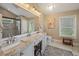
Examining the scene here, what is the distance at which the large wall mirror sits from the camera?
59.9 inches

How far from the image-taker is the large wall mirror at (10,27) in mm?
1522

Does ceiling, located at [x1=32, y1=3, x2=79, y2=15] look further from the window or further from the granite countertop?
the granite countertop

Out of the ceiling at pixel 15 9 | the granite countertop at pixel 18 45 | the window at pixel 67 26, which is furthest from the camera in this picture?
the window at pixel 67 26

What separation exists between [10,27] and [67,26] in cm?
90

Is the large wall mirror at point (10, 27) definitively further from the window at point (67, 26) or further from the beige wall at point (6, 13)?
the window at point (67, 26)

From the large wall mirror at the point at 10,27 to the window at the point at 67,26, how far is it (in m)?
0.70

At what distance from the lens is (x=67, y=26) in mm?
1685

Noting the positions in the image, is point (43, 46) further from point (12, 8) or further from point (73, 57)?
point (12, 8)

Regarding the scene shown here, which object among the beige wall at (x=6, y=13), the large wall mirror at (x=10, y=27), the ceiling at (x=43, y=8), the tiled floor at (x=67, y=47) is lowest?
the tiled floor at (x=67, y=47)

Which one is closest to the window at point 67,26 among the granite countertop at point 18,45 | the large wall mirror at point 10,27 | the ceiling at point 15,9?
the granite countertop at point 18,45

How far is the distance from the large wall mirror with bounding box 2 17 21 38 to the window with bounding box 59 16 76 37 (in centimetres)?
70

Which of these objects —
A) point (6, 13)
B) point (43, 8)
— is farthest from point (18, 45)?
point (43, 8)

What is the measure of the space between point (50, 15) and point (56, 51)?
23.9 inches

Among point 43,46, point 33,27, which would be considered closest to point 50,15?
point 33,27
